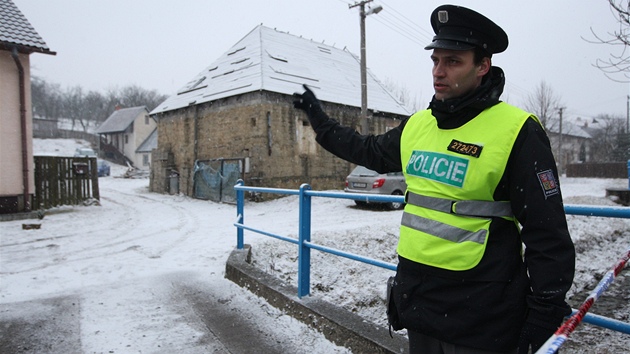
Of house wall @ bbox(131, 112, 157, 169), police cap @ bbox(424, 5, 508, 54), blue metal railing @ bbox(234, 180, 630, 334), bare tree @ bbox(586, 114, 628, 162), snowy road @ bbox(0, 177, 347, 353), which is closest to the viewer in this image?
police cap @ bbox(424, 5, 508, 54)

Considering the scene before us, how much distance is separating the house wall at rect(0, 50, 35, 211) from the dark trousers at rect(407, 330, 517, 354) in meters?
12.3

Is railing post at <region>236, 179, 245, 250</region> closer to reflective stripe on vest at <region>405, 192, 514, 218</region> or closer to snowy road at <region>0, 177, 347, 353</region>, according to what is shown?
snowy road at <region>0, 177, 347, 353</region>

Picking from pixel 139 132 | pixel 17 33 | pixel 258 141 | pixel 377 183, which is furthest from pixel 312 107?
pixel 139 132

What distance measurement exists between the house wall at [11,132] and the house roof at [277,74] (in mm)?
7552

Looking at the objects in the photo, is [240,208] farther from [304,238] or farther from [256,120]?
[256,120]

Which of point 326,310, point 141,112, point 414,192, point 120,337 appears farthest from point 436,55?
point 141,112

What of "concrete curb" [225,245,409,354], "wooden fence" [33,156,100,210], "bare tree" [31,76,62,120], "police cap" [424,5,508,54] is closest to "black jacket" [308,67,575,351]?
"police cap" [424,5,508,54]

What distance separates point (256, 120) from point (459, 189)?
49.2 ft

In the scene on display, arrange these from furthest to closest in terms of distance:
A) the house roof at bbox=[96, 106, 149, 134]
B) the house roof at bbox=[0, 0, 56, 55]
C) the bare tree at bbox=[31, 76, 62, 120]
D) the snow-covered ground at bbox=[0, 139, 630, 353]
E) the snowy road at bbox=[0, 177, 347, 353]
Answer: the bare tree at bbox=[31, 76, 62, 120] → the house roof at bbox=[96, 106, 149, 134] → the house roof at bbox=[0, 0, 56, 55] → the snow-covered ground at bbox=[0, 139, 630, 353] → the snowy road at bbox=[0, 177, 347, 353]

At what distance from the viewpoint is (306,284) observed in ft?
12.8

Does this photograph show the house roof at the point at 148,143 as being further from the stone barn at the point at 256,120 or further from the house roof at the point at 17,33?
the house roof at the point at 17,33

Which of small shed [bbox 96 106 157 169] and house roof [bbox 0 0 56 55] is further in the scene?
small shed [bbox 96 106 157 169]

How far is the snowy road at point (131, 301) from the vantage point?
3326mm

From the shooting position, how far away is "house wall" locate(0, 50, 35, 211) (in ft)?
34.4
